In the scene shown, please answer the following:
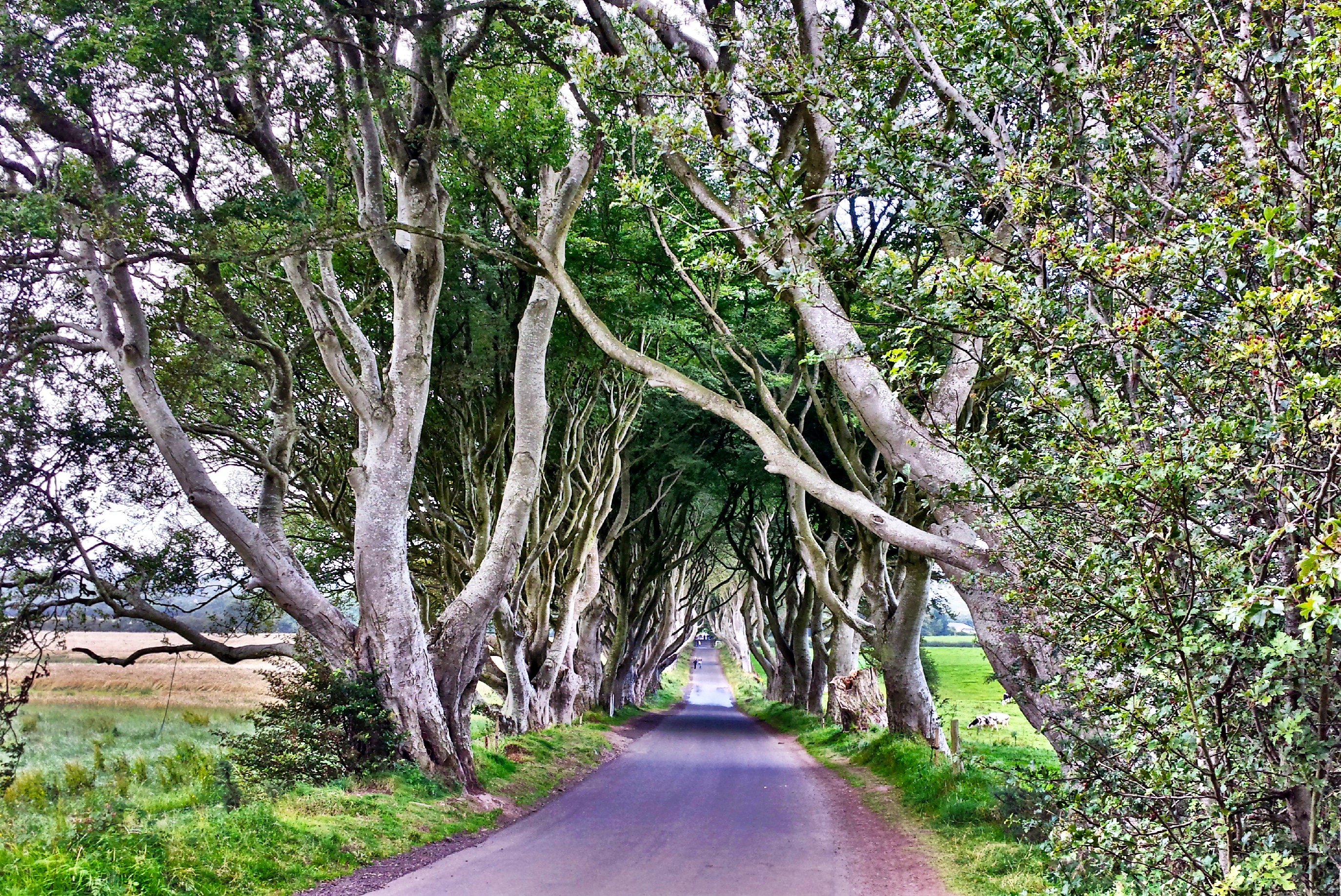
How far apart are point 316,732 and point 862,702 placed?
13.4m

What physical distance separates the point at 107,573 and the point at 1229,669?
534 inches

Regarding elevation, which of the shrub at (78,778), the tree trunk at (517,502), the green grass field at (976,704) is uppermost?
the tree trunk at (517,502)

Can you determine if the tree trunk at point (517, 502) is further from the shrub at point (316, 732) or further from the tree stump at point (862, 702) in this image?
the tree stump at point (862, 702)

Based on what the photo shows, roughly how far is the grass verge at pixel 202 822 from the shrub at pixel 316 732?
304 mm

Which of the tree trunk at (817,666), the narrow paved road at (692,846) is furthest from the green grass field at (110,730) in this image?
the tree trunk at (817,666)

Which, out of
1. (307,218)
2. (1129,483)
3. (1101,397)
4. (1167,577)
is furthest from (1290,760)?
(307,218)

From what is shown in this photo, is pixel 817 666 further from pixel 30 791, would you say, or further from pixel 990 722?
pixel 30 791

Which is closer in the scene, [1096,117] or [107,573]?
[1096,117]

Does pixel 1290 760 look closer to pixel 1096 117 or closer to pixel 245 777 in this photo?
pixel 1096 117

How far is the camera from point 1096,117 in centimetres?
524

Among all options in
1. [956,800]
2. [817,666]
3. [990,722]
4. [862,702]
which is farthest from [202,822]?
[990,722]

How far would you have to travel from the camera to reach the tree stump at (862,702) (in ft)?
65.5

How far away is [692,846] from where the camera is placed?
9727 millimetres

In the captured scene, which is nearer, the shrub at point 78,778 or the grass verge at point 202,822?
the grass verge at point 202,822
